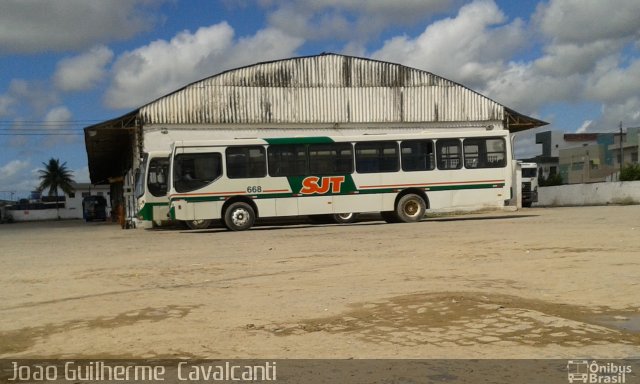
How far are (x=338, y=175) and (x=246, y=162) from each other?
3.11 meters

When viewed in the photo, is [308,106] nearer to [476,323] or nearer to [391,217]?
[391,217]

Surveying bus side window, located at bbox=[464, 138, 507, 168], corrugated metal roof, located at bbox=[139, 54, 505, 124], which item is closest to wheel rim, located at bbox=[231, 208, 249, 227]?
bus side window, located at bbox=[464, 138, 507, 168]

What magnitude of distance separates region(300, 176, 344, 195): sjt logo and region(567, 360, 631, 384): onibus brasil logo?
16.9 m

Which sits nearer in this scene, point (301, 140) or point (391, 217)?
point (301, 140)

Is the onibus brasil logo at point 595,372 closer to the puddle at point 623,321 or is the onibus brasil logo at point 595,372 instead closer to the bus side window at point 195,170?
the puddle at point 623,321

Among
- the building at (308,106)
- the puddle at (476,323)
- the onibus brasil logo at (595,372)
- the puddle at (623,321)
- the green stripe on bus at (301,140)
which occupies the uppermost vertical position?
the building at (308,106)

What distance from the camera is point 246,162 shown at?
2144cm

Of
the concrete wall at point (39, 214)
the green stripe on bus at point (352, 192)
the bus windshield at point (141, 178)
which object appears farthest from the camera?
the concrete wall at point (39, 214)

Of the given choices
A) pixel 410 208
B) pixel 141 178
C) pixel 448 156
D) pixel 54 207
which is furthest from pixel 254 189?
pixel 54 207

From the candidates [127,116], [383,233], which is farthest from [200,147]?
[127,116]

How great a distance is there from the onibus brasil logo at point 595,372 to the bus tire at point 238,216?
16853mm

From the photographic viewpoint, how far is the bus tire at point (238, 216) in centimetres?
2122

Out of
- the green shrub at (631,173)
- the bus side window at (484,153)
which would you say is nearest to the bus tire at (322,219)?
the bus side window at (484,153)

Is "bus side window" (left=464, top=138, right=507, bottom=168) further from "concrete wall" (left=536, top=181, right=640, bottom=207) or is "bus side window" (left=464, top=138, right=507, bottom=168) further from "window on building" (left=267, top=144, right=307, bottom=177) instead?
"concrete wall" (left=536, top=181, right=640, bottom=207)
